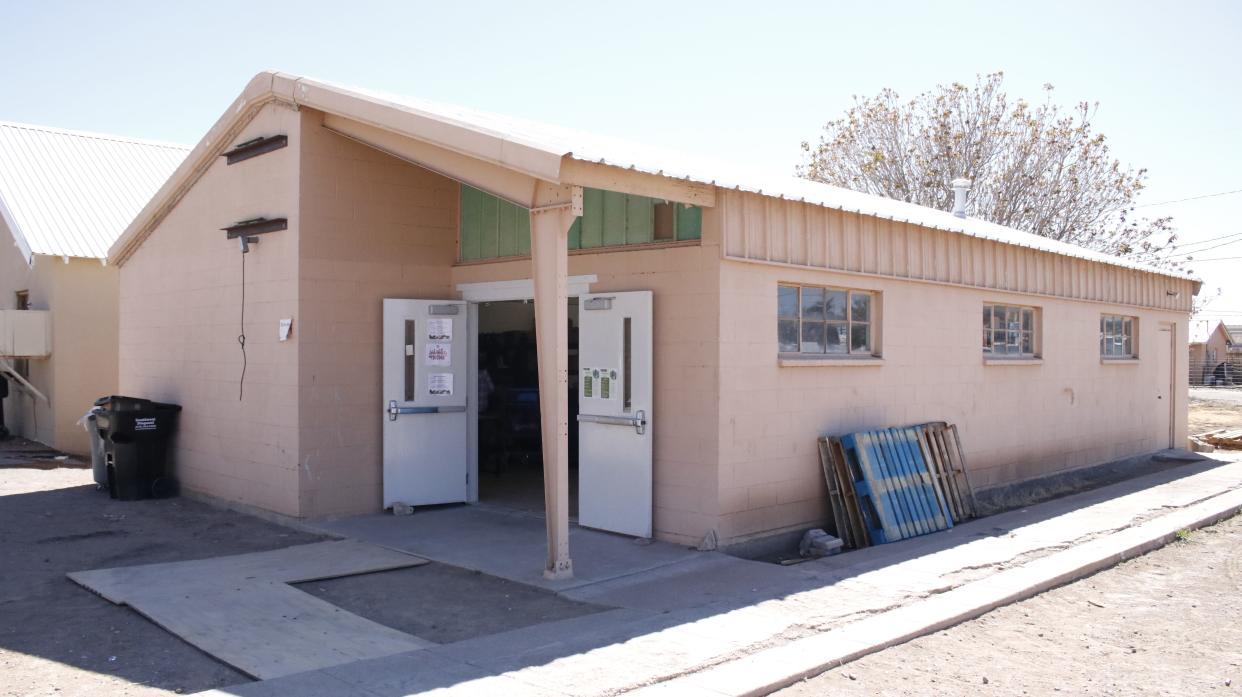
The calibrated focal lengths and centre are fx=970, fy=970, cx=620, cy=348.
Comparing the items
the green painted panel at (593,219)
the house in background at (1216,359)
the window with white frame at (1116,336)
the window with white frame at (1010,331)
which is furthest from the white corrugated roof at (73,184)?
the house in background at (1216,359)

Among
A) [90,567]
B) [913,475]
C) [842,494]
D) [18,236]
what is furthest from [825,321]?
[18,236]

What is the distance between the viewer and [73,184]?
17969mm

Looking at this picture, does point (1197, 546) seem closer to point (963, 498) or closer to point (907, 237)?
point (963, 498)

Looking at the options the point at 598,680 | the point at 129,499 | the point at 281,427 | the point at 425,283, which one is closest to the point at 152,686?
the point at 598,680

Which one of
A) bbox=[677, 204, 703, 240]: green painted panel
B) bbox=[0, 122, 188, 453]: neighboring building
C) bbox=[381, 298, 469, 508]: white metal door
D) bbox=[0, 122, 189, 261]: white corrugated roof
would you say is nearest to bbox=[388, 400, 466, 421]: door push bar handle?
bbox=[381, 298, 469, 508]: white metal door

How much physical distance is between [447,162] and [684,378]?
271 centimetres

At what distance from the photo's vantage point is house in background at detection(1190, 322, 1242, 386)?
50344 millimetres

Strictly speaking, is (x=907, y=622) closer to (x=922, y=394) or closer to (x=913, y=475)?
(x=913, y=475)

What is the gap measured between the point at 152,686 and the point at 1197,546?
9076 mm

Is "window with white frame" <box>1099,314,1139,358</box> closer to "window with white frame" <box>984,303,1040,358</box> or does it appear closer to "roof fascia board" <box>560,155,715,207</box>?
"window with white frame" <box>984,303,1040,358</box>

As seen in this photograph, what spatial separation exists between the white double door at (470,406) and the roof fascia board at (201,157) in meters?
2.54

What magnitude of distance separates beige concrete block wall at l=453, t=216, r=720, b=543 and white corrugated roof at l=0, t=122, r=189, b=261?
11.8 metres

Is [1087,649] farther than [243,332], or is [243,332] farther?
[243,332]

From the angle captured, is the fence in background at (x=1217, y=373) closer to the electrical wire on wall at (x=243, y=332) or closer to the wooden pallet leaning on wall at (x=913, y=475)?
the wooden pallet leaning on wall at (x=913, y=475)
